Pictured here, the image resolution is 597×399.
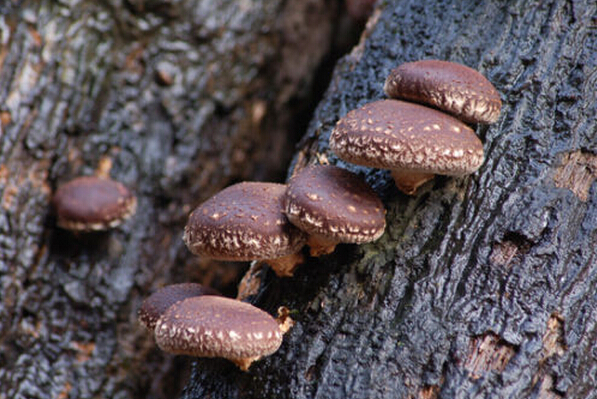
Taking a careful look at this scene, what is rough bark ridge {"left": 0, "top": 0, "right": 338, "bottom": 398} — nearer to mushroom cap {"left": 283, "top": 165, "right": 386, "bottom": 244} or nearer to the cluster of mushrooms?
the cluster of mushrooms

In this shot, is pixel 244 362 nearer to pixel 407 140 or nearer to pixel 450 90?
pixel 407 140

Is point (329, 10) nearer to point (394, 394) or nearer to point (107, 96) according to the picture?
point (107, 96)

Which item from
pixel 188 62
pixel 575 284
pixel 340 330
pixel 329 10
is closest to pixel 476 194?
pixel 575 284

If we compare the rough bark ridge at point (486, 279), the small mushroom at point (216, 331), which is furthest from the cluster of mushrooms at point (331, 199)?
the rough bark ridge at point (486, 279)

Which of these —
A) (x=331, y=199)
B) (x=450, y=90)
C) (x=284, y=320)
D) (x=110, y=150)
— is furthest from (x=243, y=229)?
(x=110, y=150)

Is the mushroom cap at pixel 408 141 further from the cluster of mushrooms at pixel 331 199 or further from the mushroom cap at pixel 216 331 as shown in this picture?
the mushroom cap at pixel 216 331
